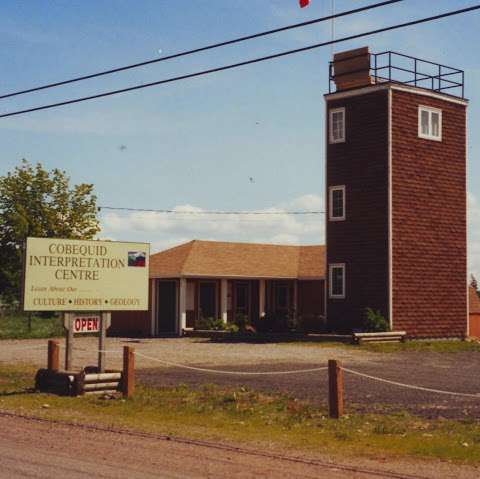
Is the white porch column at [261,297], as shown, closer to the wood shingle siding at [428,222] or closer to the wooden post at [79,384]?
the wood shingle siding at [428,222]

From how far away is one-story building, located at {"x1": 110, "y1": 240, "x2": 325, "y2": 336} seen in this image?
4256 cm

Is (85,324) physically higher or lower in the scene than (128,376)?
higher

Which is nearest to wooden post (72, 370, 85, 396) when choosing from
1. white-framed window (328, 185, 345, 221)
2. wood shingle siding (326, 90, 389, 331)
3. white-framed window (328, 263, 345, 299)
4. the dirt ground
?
the dirt ground

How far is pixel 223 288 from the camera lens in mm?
43344

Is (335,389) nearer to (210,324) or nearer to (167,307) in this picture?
(210,324)

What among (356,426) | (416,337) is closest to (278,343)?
(416,337)

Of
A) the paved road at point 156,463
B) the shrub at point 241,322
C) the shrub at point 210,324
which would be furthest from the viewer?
the shrub at point 210,324

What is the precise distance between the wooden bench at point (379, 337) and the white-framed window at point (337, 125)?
8.80m

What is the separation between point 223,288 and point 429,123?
13.5 meters

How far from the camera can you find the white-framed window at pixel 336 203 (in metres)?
37.2

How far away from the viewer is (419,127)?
36656 mm

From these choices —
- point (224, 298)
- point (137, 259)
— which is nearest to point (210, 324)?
point (224, 298)

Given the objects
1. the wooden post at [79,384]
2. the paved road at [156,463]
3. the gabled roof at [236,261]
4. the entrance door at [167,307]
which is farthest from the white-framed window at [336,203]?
the paved road at [156,463]

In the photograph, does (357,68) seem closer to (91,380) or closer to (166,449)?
(91,380)
